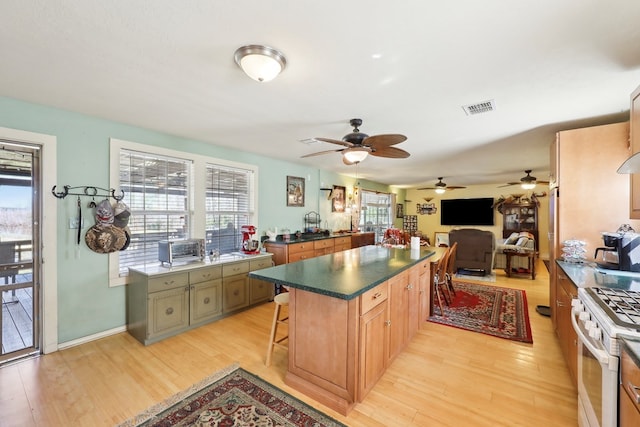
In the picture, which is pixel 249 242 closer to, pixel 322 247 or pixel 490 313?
pixel 322 247

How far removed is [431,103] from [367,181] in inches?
218

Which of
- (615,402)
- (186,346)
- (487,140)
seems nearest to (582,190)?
(487,140)

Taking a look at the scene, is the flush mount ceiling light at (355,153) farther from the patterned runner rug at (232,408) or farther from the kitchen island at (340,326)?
the patterned runner rug at (232,408)

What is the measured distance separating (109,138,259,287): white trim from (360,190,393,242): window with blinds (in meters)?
4.19

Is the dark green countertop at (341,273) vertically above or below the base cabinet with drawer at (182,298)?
above

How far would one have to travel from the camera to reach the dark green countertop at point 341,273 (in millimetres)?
1798

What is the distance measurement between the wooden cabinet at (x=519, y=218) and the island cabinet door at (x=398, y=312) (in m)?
7.85

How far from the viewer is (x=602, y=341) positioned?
1.28 metres

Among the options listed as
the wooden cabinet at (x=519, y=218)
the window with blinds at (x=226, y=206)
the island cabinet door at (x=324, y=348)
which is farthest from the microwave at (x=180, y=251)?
the wooden cabinet at (x=519, y=218)

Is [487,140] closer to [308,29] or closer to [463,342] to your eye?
[463,342]

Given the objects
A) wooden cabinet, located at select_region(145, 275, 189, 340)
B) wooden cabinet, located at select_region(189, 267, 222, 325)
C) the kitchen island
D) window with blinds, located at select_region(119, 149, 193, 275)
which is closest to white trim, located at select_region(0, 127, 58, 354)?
window with blinds, located at select_region(119, 149, 193, 275)

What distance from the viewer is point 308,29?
150cm

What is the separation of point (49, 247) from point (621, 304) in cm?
447

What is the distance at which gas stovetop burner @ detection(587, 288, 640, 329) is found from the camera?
1.24 metres
